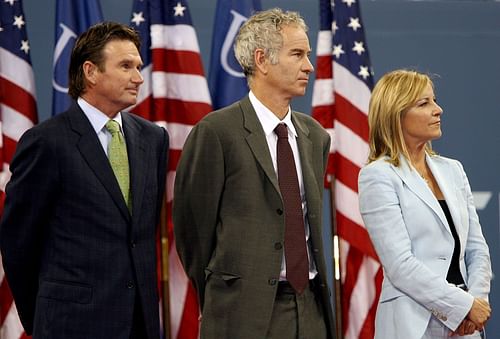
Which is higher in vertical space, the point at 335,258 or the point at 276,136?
the point at 276,136

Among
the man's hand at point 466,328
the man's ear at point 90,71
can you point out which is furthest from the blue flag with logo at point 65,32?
the man's hand at point 466,328

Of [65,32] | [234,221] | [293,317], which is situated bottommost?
[293,317]

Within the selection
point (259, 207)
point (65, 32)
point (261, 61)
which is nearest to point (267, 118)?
point (261, 61)

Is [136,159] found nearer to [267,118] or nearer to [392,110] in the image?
[267,118]

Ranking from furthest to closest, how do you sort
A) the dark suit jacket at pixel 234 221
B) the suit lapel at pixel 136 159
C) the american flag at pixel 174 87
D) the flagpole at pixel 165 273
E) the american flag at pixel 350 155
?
the american flag at pixel 350 155 → the american flag at pixel 174 87 → the flagpole at pixel 165 273 → the suit lapel at pixel 136 159 → the dark suit jacket at pixel 234 221

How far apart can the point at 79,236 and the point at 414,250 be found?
1.17 metres

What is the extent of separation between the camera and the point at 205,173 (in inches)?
115

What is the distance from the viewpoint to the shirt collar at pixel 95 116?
2.98 m

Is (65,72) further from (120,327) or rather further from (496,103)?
(496,103)

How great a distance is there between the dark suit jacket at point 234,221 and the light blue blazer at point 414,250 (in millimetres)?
257

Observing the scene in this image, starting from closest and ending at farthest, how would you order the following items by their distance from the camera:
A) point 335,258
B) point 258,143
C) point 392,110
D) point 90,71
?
point 258,143, point 90,71, point 392,110, point 335,258

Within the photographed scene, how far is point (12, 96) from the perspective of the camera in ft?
15.9

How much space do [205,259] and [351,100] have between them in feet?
7.79

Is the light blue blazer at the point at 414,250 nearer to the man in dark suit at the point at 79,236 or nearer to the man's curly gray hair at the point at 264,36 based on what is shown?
the man's curly gray hair at the point at 264,36
